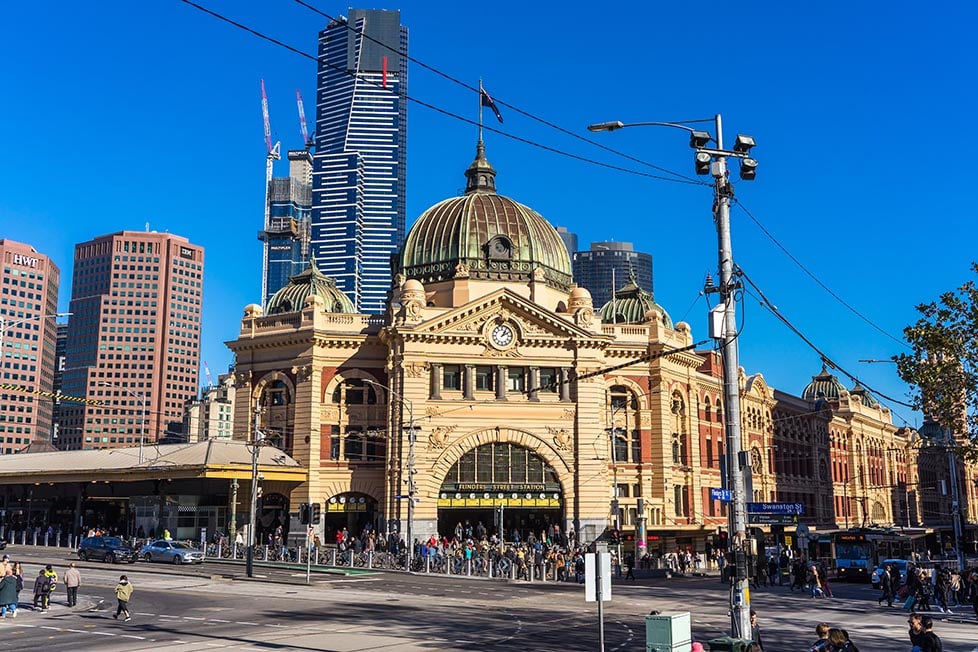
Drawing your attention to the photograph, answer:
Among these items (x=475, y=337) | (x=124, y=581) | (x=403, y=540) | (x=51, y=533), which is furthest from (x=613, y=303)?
(x=124, y=581)

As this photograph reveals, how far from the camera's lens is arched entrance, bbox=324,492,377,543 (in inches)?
2721

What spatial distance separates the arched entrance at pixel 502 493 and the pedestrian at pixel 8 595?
120 feet

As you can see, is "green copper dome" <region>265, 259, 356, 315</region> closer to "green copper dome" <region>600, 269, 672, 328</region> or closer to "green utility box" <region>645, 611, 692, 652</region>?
"green copper dome" <region>600, 269, 672, 328</region>

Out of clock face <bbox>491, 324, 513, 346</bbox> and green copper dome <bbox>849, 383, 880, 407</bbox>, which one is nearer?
clock face <bbox>491, 324, 513, 346</bbox>

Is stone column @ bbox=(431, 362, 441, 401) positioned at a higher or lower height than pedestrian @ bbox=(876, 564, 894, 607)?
higher

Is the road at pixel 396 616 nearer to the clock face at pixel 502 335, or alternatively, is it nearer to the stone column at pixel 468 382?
the stone column at pixel 468 382

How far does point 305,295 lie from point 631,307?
27.0m

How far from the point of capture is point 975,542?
10194 centimetres

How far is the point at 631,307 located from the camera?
3270 inches

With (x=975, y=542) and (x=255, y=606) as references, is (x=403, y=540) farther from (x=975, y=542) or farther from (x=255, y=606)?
(x=975, y=542)

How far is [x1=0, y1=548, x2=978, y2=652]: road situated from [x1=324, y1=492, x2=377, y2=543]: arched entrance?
20.2 meters

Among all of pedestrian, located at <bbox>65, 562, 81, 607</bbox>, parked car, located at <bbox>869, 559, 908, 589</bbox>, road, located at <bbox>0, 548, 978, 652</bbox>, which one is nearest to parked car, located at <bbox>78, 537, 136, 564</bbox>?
road, located at <bbox>0, 548, 978, 652</bbox>

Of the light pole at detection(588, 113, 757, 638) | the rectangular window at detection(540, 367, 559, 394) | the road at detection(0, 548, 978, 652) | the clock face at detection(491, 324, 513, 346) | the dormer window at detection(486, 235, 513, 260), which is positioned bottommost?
the road at detection(0, 548, 978, 652)

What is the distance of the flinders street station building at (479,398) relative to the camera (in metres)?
67.2
